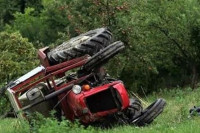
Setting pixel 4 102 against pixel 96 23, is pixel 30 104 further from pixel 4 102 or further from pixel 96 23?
pixel 96 23

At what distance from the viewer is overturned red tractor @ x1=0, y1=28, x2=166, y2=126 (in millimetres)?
9852

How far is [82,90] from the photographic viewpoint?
9844mm

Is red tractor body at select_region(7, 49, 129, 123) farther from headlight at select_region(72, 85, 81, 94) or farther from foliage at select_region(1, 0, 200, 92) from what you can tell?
foliage at select_region(1, 0, 200, 92)

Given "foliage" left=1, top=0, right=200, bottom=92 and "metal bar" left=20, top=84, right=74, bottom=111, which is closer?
"metal bar" left=20, top=84, right=74, bottom=111

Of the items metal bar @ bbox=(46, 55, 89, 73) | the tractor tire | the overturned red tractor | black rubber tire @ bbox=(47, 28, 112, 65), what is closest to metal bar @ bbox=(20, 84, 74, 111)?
the overturned red tractor

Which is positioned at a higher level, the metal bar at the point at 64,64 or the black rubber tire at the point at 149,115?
the metal bar at the point at 64,64

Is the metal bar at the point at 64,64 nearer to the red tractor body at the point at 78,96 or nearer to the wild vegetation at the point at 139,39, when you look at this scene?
the red tractor body at the point at 78,96

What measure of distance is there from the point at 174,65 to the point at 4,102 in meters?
16.4

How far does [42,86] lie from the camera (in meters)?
10.6

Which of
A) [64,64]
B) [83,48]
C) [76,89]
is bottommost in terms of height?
[76,89]

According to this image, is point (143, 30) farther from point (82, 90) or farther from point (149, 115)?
point (82, 90)

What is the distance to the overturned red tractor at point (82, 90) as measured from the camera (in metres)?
9.85

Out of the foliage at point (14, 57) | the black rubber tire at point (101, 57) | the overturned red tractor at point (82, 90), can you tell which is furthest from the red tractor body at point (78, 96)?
the foliage at point (14, 57)

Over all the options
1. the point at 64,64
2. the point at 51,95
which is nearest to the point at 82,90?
the point at 51,95
